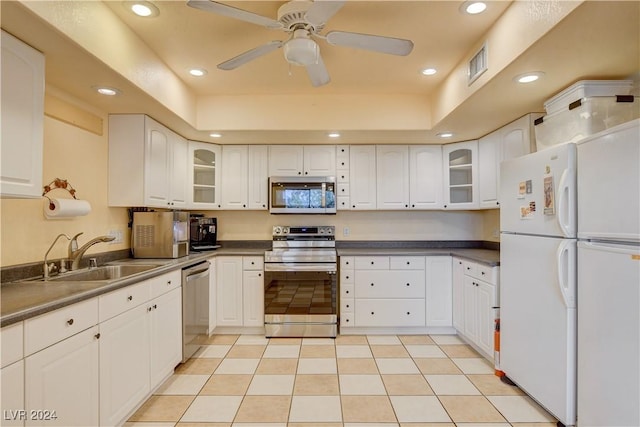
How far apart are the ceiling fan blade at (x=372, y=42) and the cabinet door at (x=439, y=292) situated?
240cm

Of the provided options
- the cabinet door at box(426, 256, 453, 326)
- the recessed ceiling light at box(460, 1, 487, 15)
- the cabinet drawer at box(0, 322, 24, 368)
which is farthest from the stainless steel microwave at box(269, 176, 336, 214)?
the cabinet drawer at box(0, 322, 24, 368)

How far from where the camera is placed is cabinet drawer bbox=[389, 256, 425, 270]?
3.56 m

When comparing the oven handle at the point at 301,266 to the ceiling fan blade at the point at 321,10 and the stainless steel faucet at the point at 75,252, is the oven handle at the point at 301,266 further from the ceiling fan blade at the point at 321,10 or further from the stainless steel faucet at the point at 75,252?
the ceiling fan blade at the point at 321,10

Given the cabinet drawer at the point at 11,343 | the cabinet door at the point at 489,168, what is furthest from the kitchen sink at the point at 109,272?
the cabinet door at the point at 489,168

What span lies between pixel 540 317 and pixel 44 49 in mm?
A: 3258

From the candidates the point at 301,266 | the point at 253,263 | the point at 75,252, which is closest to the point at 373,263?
the point at 301,266

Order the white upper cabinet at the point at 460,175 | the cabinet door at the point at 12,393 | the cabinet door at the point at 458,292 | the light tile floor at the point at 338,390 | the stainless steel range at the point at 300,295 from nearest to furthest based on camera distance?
the cabinet door at the point at 12,393
the light tile floor at the point at 338,390
the cabinet door at the point at 458,292
the stainless steel range at the point at 300,295
the white upper cabinet at the point at 460,175

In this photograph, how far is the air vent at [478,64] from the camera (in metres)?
2.13

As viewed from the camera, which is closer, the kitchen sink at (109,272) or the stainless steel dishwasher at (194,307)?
the kitchen sink at (109,272)

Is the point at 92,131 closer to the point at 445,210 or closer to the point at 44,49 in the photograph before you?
the point at 44,49

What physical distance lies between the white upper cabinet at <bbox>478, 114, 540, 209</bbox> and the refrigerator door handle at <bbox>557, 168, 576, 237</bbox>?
0.98 meters

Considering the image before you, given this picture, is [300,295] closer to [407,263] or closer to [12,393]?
[407,263]

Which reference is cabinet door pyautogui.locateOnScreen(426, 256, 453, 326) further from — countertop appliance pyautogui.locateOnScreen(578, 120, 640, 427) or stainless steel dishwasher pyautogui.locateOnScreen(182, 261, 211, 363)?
stainless steel dishwasher pyautogui.locateOnScreen(182, 261, 211, 363)

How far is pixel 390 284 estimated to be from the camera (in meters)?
3.56
